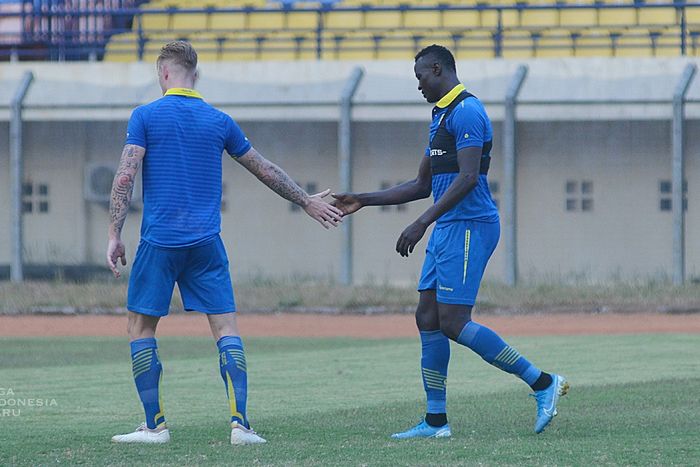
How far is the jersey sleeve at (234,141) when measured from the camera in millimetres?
6219

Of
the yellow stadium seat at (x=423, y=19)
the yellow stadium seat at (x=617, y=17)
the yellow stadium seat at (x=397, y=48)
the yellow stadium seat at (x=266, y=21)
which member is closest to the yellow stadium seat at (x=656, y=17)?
the yellow stadium seat at (x=617, y=17)

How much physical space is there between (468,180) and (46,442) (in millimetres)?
2387

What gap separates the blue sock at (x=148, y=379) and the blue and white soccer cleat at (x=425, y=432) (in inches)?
45.1

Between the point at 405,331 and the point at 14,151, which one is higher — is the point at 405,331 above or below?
below

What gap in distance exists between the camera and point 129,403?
8.10 meters

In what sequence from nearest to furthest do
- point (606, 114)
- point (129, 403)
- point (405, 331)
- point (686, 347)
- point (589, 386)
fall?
point (129, 403)
point (589, 386)
point (686, 347)
point (405, 331)
point (606, 114)

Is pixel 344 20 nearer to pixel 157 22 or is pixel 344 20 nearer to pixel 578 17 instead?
pixel 157 22

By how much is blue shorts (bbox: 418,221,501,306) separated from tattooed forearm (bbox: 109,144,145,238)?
1.45 meters

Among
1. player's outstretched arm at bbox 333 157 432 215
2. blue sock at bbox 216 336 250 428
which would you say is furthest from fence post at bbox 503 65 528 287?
blue sock at bbox 216 336 250 428

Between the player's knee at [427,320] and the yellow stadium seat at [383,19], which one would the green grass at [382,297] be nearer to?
the yellow stadium seat at [383,19]

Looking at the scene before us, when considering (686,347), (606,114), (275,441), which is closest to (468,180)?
(275,441)

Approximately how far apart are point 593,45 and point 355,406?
51.9 ft

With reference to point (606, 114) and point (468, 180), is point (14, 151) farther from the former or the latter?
point (468, 180)

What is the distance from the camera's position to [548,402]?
6273mm
